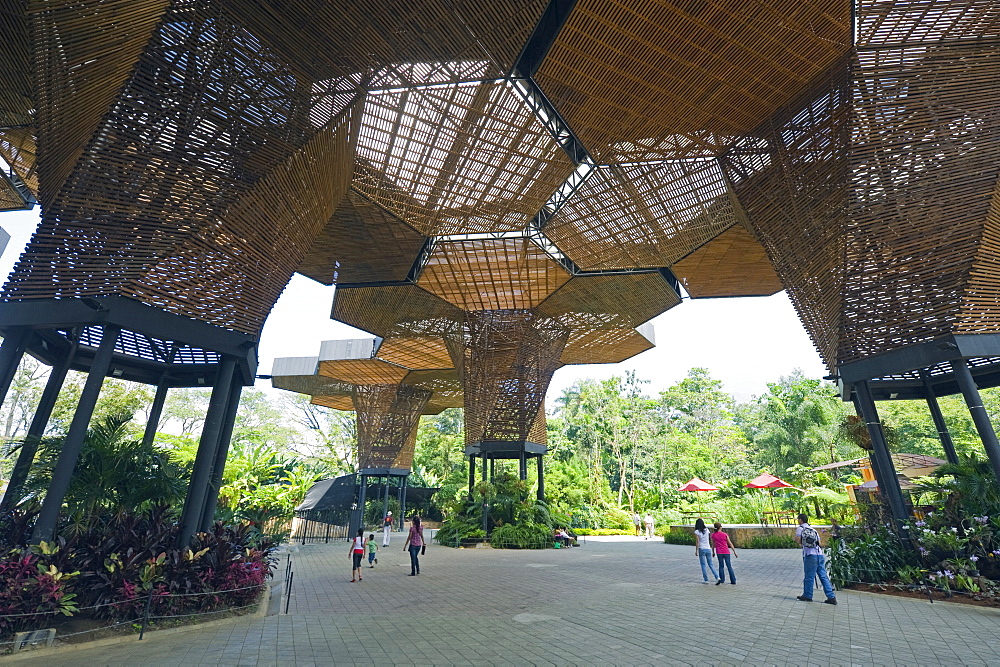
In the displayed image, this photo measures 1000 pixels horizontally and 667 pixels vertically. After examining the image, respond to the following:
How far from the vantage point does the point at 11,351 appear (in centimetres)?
700

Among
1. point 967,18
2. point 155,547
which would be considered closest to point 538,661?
point 155,547

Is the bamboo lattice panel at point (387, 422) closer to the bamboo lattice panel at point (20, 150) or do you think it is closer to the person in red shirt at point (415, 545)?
the person in red shirt at point (415, 545)

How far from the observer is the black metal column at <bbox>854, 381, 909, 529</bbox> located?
852 centimetres

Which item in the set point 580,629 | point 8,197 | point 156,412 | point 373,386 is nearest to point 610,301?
point 580,629

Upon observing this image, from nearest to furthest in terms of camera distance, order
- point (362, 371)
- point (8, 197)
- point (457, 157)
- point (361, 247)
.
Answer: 1. point (457, 157)
2. point (8, 197)
3. point (361, 247)
4. point (362, 371)

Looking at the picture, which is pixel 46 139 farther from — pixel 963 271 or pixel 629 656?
pixel 963 271

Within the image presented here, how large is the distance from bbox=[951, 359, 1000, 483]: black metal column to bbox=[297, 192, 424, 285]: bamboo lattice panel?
1231 cm

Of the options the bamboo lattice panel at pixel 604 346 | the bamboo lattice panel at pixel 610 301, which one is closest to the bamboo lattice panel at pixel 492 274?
the bamboo lattice panel at pixel 610 301

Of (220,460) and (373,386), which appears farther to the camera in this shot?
(373,386)

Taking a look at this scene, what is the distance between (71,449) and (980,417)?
1277cm

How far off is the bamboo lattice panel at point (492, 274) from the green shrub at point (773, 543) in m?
10.7

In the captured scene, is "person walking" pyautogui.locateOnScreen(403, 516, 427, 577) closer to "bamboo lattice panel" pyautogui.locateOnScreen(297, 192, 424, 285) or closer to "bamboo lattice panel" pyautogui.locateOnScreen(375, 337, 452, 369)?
"bamboo lattice panel" pyautogui.locateOnScreen(297, 192, 424, 285)

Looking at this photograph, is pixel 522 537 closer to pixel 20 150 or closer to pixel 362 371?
pixel 362 371

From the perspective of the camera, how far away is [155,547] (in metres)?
6.58
